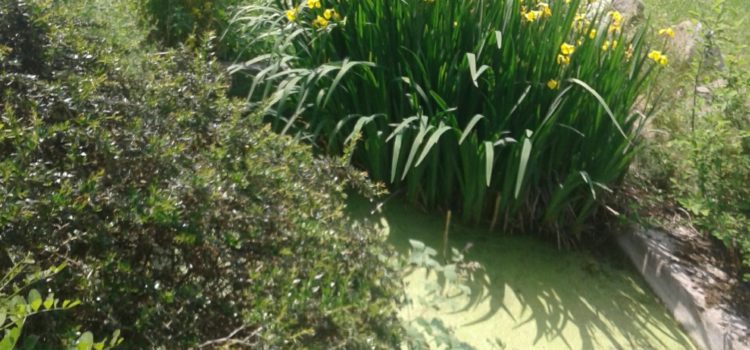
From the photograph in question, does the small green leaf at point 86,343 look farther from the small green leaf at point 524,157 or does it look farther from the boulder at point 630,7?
the boulder at point 630,7

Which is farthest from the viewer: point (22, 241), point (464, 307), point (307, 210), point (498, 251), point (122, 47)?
point (498, 251)

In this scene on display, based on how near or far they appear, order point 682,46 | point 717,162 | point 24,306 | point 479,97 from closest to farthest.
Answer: point 24,306
point 717,162
point 479,97
point 682,46

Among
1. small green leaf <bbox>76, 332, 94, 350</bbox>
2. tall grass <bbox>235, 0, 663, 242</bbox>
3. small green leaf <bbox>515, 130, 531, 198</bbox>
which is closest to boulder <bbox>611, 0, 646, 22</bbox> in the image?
tall grass <bbox>235, 0, 663, 242</bbox>

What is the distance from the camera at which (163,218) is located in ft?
7.27

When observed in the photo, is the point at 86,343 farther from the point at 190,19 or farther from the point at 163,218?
the point at 190,19

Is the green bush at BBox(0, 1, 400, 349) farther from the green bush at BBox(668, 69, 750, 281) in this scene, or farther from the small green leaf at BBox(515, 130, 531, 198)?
the green bush at BBox(668, 69, 750, 281)

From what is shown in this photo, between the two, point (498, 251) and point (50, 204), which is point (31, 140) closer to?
point (50, 204)

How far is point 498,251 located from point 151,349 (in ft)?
7.04

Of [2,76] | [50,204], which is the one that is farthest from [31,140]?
[2,76]

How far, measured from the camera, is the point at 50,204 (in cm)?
210

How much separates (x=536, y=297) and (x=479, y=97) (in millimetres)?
928

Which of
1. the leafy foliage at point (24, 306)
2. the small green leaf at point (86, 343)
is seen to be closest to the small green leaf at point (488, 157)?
the leafy foliage at point (24, 306)

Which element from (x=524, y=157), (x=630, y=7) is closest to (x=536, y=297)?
(x=524, y=157)

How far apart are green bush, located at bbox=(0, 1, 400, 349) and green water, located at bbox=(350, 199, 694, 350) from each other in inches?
37.1
